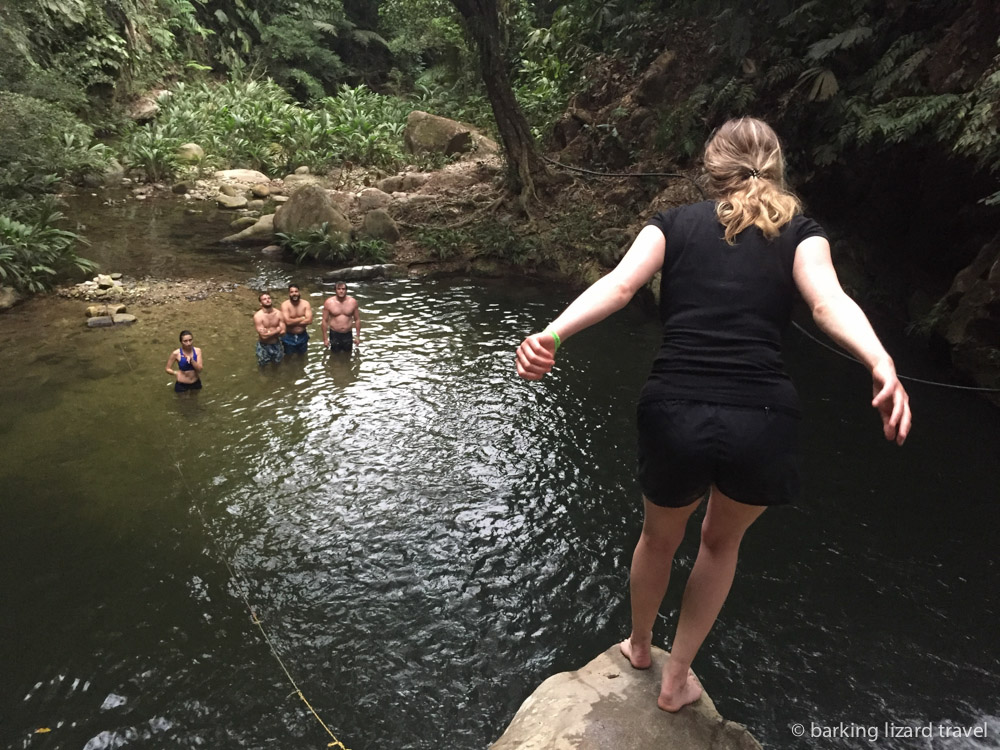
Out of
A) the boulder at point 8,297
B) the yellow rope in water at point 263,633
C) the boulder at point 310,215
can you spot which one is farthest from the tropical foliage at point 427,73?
the yellow rope in water at point 263,633

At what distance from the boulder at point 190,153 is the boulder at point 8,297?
9.99 m

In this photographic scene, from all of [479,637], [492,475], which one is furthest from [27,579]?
[492,475]

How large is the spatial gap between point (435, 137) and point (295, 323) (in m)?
13.4

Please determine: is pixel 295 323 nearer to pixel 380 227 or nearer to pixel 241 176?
Result: pixel 380 227

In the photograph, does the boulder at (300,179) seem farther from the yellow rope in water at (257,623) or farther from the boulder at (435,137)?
the yellow rope in water at (257,623)

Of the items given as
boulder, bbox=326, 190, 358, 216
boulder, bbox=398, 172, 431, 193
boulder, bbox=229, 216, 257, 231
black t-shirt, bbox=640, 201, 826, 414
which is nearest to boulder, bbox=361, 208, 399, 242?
boulder, bbox=326, 190, 358, 216

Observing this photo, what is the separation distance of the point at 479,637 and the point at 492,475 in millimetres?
1927

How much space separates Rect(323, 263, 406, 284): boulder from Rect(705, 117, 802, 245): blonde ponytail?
10.1 m

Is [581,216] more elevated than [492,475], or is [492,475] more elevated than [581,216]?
[581,216]

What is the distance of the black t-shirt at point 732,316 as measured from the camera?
1.89 meters

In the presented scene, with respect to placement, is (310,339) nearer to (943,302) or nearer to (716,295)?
(716,295)

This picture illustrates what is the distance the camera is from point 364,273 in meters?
11.7

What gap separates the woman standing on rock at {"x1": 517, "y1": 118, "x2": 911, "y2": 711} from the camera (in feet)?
6.06

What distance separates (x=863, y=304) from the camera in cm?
969
